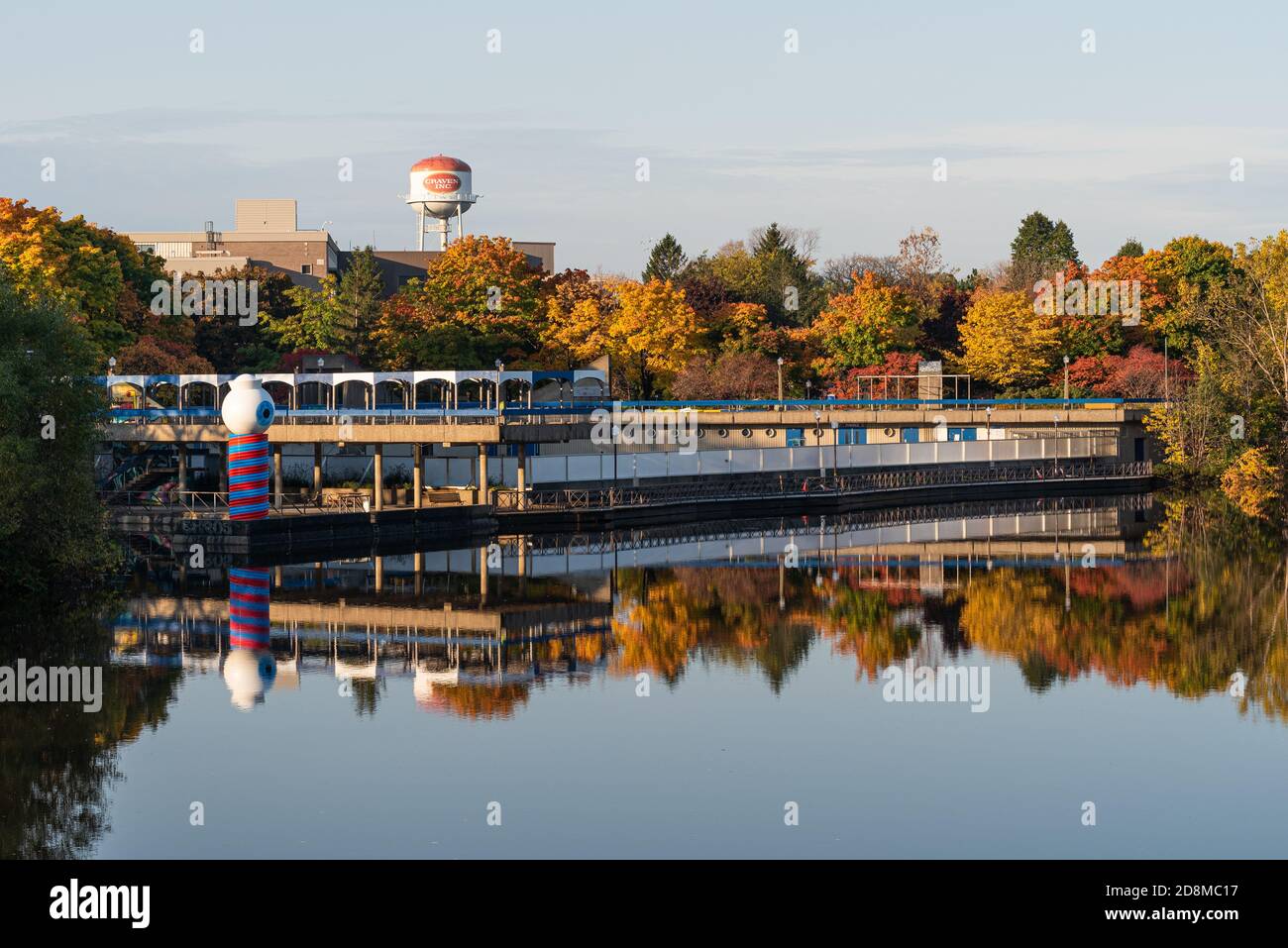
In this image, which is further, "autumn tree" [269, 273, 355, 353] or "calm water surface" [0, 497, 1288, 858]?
"autumn tree" [269, 273, 355, 353]

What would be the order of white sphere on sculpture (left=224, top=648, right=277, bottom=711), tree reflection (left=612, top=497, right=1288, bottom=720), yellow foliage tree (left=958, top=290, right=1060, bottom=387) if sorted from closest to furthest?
white sphere on sculpture (left=224, top=648, right=277, bottom=711), tree reflection (left=612, top=497, right=1288, bottom=720), yellow foliage tree (left=958, top=290, right=1060, bottom=387)

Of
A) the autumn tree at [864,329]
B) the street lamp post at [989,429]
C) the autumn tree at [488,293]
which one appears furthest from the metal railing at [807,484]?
the autumn tree at [488,293]

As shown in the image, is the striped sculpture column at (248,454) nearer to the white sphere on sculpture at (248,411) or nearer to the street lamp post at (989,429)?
the white sphere on sculpture at (248,411)

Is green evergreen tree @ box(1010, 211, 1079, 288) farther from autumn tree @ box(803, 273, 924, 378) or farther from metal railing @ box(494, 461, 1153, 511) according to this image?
metal railing @ box(494, 461, 1153, 511)

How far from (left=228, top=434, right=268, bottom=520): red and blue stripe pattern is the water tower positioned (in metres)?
90.1

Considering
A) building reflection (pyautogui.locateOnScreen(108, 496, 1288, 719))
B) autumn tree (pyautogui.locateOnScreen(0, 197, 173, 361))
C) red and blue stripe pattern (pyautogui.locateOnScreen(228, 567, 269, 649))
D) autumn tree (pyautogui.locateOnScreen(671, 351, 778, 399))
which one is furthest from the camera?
autumn tree (pyautogui.locateOnScreen(671, 351, 778, 399))

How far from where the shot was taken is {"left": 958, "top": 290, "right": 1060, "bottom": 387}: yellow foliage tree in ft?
362

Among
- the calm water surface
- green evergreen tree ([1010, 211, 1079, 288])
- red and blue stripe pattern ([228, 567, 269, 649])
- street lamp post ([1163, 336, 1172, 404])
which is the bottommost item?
the calm water surface

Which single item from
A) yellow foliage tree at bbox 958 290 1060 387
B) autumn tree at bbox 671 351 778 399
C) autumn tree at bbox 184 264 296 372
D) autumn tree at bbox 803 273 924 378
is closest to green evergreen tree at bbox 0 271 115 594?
autumn tree at bbox 184 264 296 372

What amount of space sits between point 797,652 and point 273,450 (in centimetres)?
→ 3570

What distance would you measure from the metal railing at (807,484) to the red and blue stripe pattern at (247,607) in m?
16.8

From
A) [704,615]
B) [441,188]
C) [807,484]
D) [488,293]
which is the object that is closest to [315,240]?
[441,188]

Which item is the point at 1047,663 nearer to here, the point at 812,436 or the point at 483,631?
the point at 483,631

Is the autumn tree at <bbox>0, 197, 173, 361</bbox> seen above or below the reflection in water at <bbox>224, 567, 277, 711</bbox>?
above
